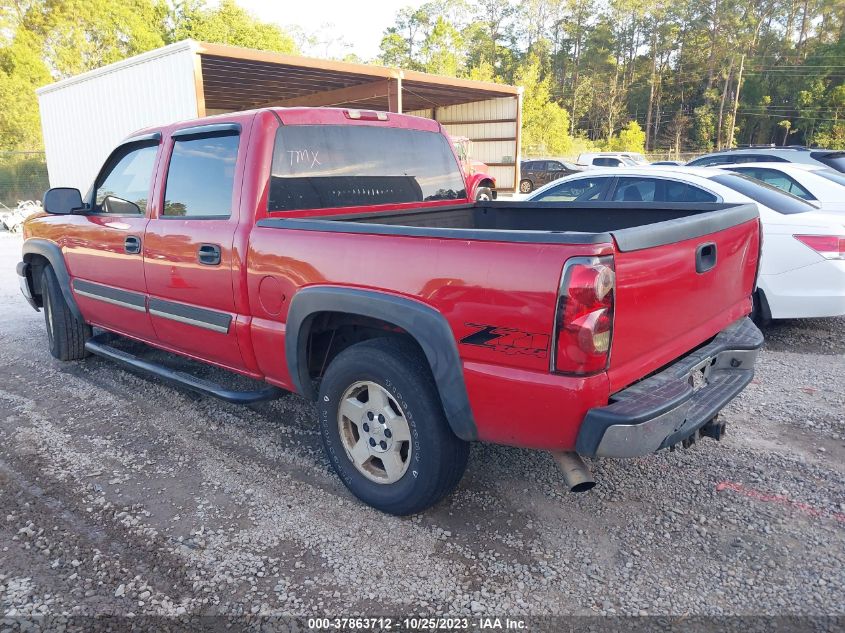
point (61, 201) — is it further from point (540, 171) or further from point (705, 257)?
point (540, 171)

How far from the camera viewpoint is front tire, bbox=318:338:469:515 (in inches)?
105

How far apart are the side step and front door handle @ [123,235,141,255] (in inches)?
31.1

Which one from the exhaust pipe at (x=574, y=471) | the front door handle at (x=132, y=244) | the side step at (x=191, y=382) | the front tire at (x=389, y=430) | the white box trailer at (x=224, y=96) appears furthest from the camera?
the white box trailer at (x=224, y=96)

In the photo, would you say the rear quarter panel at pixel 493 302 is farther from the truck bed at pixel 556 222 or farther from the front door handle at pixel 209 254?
the front door handle at pixel 209 254

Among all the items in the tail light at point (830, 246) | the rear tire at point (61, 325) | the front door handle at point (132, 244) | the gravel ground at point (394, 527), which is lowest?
the gravel ground at point (394, 527)

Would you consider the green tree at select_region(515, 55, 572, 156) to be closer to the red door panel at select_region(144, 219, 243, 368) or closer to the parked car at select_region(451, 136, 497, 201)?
the parked car at select_region(451, 136, 497, 201)

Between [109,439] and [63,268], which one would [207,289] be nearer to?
[109,439]

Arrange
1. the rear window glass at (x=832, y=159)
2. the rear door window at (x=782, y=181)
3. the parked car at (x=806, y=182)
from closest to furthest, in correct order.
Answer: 1. the parked car at (x=806, y=182)
2. the rear door window at (x=782, y=181)
3. the rear window glass at (x=832, y=159)


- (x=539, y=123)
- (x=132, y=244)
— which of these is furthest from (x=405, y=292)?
(x=539, y=123)

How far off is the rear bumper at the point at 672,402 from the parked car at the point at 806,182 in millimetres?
5532

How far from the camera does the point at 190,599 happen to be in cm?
243

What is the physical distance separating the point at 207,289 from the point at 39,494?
139 centimetres

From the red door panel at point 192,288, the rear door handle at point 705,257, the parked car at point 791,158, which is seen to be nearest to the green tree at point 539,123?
the parked car at point 791,158

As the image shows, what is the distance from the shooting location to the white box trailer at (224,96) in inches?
459
